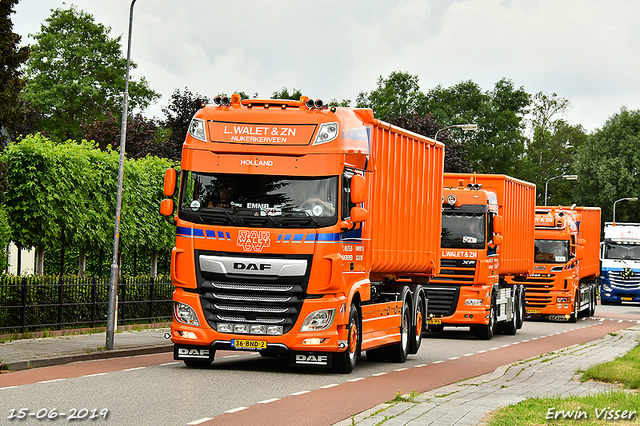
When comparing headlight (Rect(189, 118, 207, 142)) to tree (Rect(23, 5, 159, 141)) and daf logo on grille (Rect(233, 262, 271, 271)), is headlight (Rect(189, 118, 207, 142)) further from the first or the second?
tree (Rect(23, 5, 159, 141))

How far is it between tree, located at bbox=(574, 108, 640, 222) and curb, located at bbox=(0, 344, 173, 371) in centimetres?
7165

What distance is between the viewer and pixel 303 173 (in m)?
14.8

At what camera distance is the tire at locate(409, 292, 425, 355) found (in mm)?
19562

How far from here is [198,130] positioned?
1523 centimetres

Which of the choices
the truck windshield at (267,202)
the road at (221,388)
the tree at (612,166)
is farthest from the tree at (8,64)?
the tree at (612,166)

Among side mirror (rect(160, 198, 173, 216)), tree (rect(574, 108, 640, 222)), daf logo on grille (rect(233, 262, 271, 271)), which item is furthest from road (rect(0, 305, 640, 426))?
tree (rect(574, 108, 640, 222))

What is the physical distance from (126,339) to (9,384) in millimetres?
8294

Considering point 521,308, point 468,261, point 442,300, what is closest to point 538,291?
point 521,308

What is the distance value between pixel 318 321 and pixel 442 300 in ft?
35.8

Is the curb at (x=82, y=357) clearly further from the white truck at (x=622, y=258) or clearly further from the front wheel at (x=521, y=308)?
the white truck at (x=622, y=258)

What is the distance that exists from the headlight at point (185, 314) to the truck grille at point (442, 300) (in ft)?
36.5

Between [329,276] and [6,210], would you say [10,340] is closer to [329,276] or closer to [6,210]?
[6,210]

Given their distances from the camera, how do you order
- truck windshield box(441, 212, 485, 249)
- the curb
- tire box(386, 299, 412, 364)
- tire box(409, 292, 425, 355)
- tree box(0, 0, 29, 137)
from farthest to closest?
truck windshield box(441, 212, 485, 249)
tire box(409, 292, 425, 355)
tree box(0, 0, 29, 137)
tire box(386, 299, 412, 364)
the curb

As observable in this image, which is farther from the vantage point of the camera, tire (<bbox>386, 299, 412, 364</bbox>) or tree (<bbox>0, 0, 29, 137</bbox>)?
tree (<bbox>0, 0, 29, 137</bbox>)
